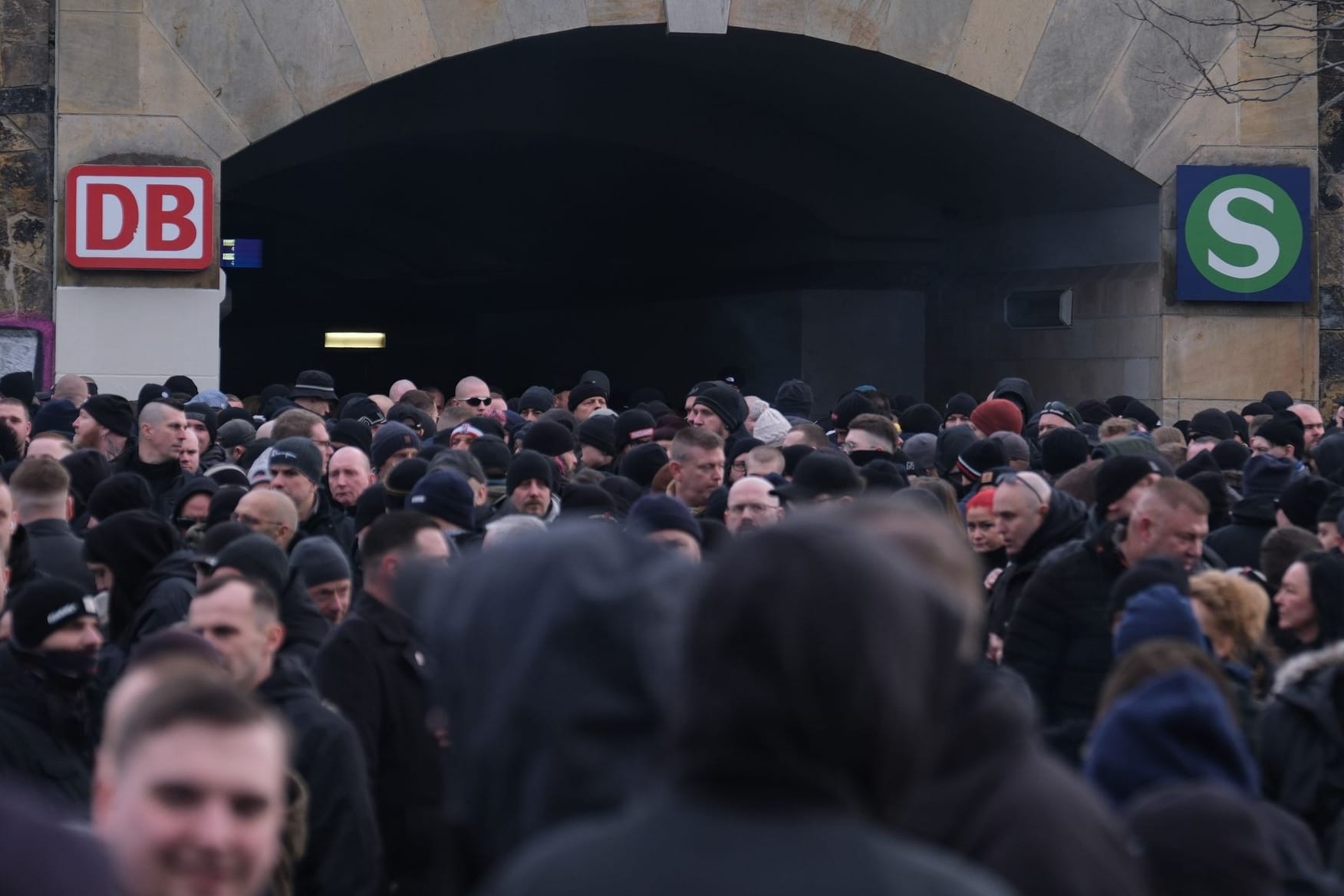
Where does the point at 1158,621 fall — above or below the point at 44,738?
above

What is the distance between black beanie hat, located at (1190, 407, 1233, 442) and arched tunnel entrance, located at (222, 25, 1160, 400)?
4.67 meters

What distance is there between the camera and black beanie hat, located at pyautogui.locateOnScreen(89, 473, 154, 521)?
277 inches

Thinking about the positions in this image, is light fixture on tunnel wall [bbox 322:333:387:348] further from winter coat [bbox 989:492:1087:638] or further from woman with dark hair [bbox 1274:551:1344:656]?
woman with dark hair [bbox 1274:551:1344:656]

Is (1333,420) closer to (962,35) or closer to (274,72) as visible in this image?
(962,35)

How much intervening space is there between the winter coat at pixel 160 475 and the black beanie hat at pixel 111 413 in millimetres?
437

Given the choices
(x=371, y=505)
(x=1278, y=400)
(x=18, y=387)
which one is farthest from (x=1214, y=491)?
(x=18, y=387)

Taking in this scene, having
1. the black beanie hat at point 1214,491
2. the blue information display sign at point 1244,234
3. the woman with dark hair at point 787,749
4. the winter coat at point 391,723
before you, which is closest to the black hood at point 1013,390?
the blue information display sign at point 1244,234

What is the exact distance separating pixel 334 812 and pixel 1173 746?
1.88 metres

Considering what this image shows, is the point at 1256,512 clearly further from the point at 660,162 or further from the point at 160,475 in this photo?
the point at 660,162

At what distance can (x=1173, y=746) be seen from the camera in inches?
114

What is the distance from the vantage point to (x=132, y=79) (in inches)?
555

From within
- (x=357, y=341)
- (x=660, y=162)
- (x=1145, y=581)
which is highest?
(x=660, y=162)

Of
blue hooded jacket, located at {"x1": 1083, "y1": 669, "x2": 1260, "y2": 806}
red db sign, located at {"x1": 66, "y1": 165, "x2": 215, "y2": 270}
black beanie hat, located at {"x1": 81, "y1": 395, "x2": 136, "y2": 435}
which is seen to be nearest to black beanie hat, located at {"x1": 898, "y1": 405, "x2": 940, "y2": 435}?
black beanie hat, located at {"x1": 81, "y1": 395, "x2": 136, "y2": 435}

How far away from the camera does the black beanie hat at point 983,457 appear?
878 centimetres
